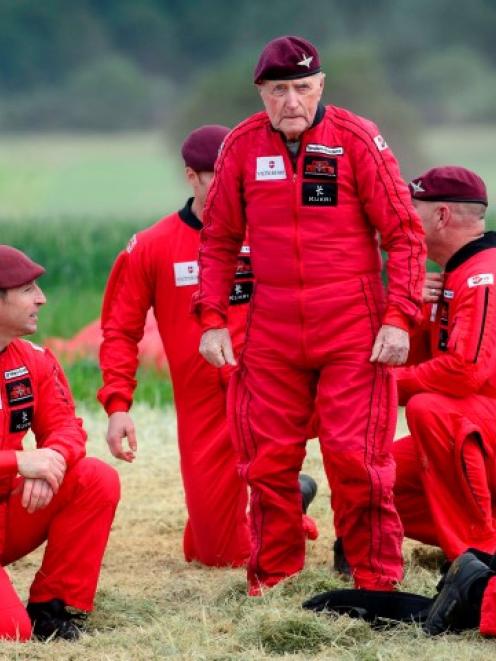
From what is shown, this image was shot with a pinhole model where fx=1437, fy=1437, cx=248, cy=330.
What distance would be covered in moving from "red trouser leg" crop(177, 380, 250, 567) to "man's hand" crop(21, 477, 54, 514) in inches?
55.3

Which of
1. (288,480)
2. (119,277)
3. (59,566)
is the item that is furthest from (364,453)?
(119,277)

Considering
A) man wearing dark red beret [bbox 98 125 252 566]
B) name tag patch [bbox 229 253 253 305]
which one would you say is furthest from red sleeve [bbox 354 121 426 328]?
man wearing dark red beret [bbox 98 125 252 566]

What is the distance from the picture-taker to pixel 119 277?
643cm

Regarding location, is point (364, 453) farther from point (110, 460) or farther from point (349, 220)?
point (110, 460)

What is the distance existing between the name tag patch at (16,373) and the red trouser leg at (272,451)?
79 cm

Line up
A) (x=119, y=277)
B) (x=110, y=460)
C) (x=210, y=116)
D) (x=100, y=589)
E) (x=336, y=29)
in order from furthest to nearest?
(x=336, y=29)
(x=210, y=116)
(x=110, y=460)
(x=119, y=277)
(x=100, y=589)

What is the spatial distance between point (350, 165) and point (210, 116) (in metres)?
21.7

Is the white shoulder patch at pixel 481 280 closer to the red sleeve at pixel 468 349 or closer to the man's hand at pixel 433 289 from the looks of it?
the red sleeve at pixel 468 349

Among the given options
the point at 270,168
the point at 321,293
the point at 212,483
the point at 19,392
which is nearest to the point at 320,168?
the point at 270,168

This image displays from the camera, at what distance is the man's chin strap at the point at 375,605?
506 centimetres

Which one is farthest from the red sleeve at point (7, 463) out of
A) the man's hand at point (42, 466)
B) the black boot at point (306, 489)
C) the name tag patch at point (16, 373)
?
the black boot at point (306, 489)

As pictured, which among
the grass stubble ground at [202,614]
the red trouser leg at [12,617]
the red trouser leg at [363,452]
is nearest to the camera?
the grass stubble ground at [202,614]

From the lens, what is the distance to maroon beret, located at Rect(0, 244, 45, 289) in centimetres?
535

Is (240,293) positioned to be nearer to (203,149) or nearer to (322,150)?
(203,149)
